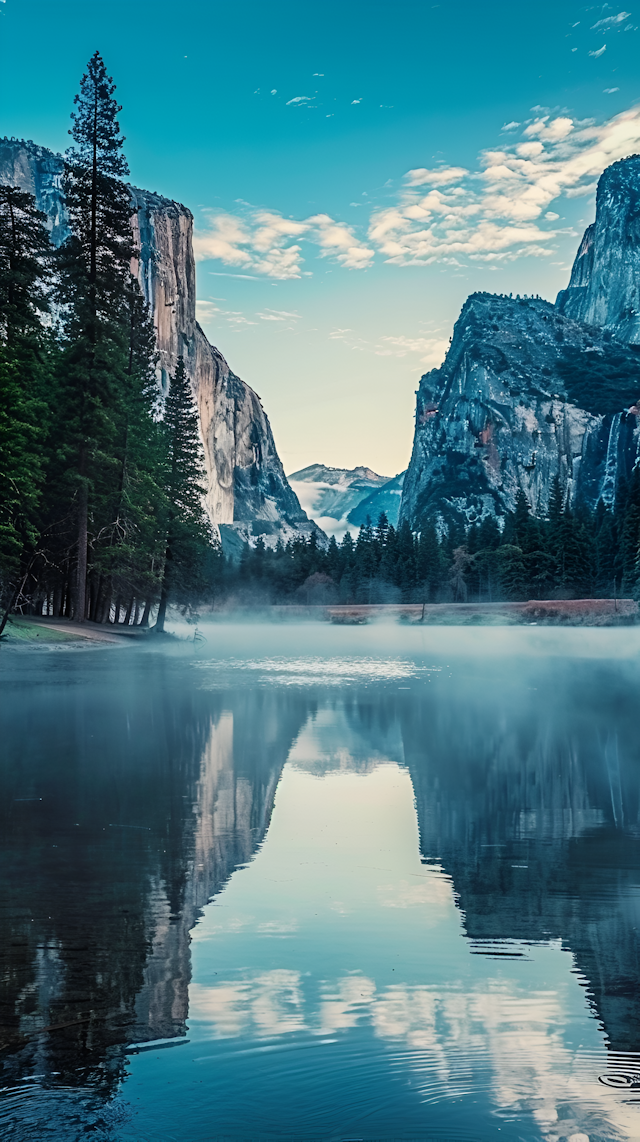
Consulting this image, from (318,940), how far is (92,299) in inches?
1828

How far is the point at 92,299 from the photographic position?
4834 centimetres

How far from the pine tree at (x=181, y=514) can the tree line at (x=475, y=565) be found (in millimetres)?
42394

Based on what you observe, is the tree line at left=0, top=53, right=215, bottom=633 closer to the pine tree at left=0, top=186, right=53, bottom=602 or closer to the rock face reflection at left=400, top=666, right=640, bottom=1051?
the pine tree at left=0, top=186, right=53, bottom=602

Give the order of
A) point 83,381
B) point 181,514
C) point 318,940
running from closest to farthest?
point 318,940, point 83,381, point 181,514

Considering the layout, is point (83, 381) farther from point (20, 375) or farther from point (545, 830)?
point (545, 830)

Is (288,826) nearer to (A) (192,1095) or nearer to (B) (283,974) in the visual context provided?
(B) (283,974)

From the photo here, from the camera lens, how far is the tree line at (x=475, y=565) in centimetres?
12938

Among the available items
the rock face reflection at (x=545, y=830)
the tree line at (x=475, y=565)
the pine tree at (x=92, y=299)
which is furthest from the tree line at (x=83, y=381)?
the tree line at (x=475, y=565)

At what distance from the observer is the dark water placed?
4.44m

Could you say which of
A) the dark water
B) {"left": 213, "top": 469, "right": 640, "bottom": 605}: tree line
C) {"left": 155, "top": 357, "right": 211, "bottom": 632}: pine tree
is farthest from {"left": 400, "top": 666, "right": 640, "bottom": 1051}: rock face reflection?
{"left": 213, "top": 469, "right": 640, "bottom": 605}: tree line

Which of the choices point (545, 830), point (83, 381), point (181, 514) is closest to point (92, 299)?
point (83, 381)

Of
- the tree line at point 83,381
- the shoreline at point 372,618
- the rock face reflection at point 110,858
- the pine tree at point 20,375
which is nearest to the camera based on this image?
the rock face reflection at point 110,858

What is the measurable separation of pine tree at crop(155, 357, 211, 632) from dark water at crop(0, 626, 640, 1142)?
153ft

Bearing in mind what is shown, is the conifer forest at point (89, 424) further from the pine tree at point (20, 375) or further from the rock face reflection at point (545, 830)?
the rock face reflection at point (545, 830)
